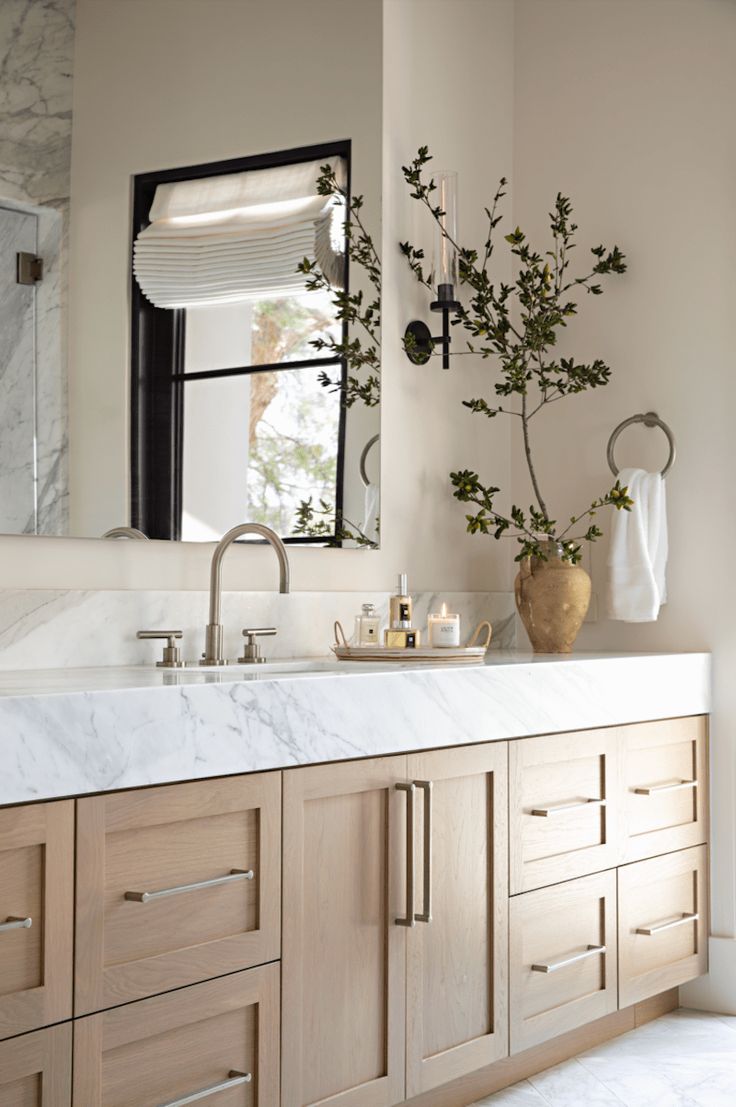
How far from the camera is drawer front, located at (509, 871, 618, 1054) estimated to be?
2.27m

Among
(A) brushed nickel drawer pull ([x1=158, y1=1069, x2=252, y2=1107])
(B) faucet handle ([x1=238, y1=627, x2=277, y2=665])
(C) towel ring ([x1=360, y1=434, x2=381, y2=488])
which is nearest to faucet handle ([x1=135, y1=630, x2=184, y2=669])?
(B) faucet handle ([x1=238, y1=627, x2=277, y2=665])

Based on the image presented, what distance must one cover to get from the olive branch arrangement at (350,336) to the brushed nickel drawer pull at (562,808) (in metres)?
0.71

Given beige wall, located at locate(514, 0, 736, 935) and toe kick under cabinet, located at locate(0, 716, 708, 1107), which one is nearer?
toe kick under cabinet, located at locate(0, 716, 708, 1107)

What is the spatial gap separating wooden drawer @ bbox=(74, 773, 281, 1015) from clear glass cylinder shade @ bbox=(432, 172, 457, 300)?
1474 mm

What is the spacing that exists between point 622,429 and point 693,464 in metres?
0.20

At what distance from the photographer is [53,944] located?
148cm

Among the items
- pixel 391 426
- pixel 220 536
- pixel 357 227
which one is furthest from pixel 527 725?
pixel 357 227

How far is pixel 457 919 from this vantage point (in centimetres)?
213

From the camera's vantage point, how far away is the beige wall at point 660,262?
2895 millimetres

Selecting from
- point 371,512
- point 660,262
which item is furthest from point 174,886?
point 660,262

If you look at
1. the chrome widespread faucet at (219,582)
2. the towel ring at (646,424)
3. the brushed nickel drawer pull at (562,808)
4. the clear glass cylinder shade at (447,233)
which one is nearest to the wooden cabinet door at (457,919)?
the brushed nickel drawer pull at (562,808)

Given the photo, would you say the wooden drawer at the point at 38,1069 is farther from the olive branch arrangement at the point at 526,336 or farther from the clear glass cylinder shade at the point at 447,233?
the clear glass cylinder shade at the point at 447,233

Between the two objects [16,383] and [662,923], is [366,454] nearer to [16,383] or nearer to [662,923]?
[16,383]

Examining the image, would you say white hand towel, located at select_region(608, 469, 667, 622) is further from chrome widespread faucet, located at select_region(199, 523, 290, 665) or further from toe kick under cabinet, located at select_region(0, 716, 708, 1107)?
chrome widespread faucet, located at select_region(199, 523, 290, 665)
